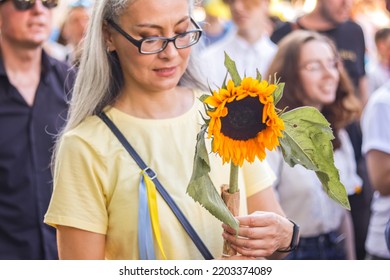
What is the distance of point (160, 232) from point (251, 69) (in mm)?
2910

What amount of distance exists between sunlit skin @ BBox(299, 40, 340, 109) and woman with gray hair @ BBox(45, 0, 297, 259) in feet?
5.16

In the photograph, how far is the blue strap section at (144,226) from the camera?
2.14 m

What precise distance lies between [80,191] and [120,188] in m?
0.11

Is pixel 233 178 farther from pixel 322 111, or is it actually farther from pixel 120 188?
pixel 322 111

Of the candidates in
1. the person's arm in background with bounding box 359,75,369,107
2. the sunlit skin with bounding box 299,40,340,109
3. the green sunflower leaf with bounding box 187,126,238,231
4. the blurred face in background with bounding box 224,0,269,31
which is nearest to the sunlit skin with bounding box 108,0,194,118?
the green sunflower leaf with bounding box 187,126,238,231

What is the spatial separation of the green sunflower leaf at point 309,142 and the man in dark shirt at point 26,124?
55.5 inches

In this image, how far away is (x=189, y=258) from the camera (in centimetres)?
220

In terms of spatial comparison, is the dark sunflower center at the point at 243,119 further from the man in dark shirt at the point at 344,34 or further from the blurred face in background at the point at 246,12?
the blurred face in background at the point at 246,12

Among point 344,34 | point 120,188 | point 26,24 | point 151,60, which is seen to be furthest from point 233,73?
point 344,34

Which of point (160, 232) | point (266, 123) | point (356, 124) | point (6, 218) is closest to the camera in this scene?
point (266, 123)

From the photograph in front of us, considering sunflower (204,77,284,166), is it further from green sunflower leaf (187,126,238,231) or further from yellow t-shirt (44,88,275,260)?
yellow t-shirt (44,88,275,260)

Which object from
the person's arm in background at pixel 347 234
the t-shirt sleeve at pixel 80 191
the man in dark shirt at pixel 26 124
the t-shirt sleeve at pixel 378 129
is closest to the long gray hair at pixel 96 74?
the t-shirt sleeve at pixel 80 191
